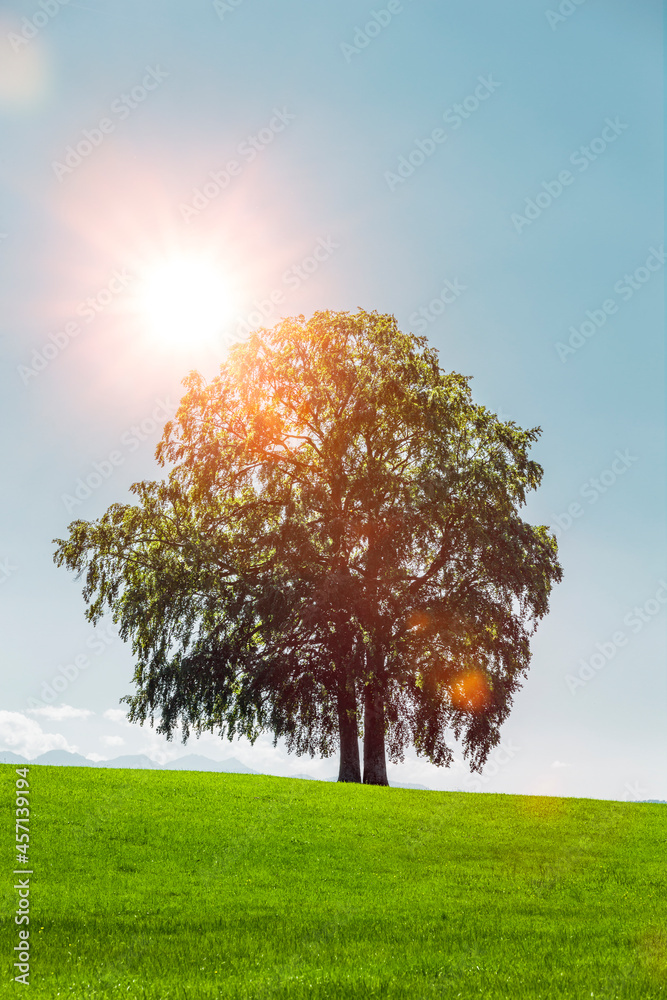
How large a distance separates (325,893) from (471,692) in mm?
15057

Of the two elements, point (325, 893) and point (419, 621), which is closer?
point (325, 893)

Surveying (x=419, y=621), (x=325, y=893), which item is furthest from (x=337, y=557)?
(x=325, y=893)

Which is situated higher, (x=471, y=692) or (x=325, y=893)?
(x=471, y=692)

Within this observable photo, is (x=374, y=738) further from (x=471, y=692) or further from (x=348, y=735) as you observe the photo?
(x=471, y=692)

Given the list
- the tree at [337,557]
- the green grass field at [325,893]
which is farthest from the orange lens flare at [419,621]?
the green grass field at [325,893]

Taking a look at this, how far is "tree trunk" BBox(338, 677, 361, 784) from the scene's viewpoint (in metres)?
27.8

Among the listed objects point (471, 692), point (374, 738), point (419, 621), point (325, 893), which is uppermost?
point (419, 621)

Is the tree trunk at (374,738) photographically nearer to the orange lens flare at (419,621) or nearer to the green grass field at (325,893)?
the orange lens flare at (419,621)

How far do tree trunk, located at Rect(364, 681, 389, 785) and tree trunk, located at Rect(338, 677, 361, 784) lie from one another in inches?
21.2

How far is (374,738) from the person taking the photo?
28062mm

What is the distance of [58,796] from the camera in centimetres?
1870

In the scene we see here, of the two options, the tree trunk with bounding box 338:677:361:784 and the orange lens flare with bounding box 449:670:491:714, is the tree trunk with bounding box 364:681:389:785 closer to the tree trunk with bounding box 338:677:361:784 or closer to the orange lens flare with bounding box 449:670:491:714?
the tree trunk with bounding box 338:677:361:784

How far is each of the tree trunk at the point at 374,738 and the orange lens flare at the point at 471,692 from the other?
2.76 m

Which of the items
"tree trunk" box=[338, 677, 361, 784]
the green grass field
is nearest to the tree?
"tree trunk" box=[338, 677, 361, 784]
